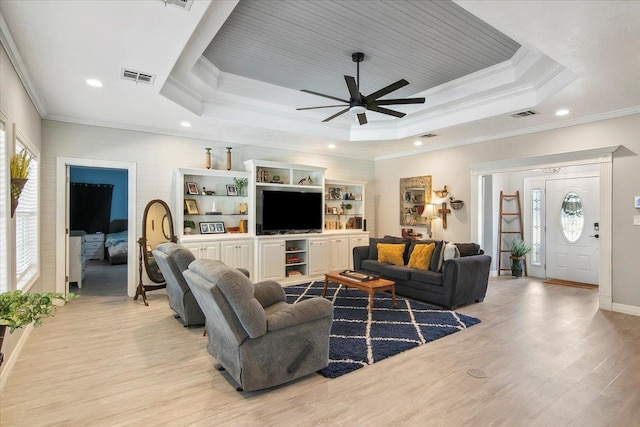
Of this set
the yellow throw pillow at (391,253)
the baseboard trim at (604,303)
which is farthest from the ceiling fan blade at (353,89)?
the baseboard trim at (604,303)

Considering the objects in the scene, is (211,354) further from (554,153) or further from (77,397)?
(554,153)

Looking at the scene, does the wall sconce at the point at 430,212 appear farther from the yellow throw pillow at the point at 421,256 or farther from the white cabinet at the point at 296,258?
the white cabinet at the point at 296,258

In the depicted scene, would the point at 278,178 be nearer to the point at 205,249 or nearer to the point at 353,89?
the point at 205,249

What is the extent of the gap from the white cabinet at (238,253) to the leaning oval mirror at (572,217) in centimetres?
622

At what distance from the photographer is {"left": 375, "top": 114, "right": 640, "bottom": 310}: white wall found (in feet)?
15.1

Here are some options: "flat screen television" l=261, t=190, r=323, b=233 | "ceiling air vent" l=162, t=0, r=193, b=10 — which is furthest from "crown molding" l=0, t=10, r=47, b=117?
"flat screen television" l=261, t=190, r=323, b=233

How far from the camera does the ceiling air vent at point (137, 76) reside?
3.50m

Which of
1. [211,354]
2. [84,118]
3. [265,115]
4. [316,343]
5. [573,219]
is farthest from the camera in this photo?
[573,219]

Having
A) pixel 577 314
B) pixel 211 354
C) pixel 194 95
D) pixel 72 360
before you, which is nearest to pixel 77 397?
pixel 72 360

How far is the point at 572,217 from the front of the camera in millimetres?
6785

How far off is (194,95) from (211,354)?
3.37m

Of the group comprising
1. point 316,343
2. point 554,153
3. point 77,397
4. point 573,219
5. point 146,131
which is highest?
point 146,131

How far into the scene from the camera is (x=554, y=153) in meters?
5.36

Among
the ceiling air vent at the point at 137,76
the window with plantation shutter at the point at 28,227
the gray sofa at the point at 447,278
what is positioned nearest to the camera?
the ceiling air vent at the point at 137,76
